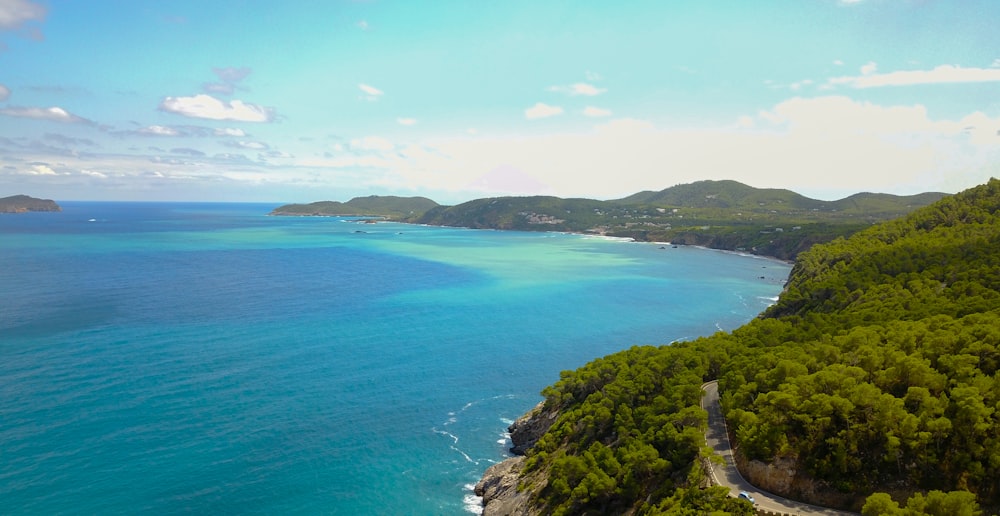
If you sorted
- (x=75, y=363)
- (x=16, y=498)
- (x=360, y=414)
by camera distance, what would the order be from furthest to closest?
1. (x=75, y=363)
2. (x=360, y=414)
3. (x=16, y=498)

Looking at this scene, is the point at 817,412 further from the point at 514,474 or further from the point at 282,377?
the point at 282,377

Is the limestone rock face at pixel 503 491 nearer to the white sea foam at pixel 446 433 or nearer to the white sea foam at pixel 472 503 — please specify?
the white sea foam at pixel 472 503

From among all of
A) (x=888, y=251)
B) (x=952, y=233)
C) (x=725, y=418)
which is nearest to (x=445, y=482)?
(x=725, y=418)

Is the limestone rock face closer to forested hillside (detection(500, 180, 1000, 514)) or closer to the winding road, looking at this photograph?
forested hillside (detection(500, 180, 1000, 514))

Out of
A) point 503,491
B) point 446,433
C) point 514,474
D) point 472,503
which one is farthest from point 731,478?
point 446,433

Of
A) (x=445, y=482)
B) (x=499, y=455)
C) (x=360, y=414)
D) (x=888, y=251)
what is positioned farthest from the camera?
(x=888, y=251)

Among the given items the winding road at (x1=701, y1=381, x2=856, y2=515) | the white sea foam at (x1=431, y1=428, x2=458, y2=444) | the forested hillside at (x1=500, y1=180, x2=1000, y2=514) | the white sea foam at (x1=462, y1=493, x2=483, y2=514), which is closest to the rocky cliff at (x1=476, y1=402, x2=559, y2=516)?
the white sea foam at (x1=462, y1=493, x2=483, y2=514)

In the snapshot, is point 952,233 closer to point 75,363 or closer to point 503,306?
point 503,306
